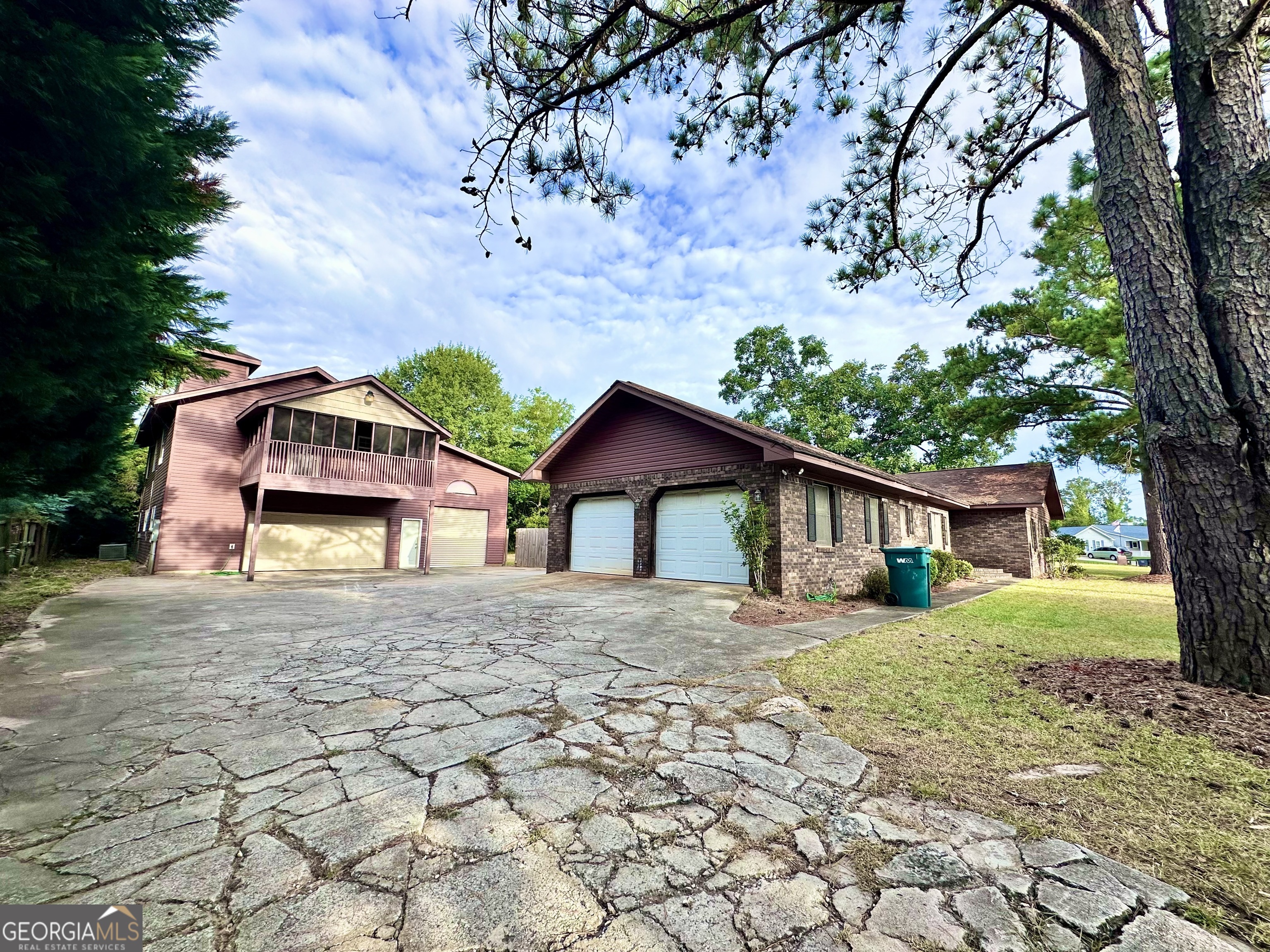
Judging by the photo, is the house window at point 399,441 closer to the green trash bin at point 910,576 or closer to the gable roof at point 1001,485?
the green trash bin at point 910,576

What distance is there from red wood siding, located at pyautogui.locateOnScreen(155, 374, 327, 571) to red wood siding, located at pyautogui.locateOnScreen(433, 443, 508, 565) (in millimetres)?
5469

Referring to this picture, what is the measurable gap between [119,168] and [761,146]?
18.3 feet

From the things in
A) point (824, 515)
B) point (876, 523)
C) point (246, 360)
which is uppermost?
point (246, 360)

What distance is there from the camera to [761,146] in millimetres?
5430

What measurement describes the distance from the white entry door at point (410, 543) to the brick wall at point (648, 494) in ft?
20.0

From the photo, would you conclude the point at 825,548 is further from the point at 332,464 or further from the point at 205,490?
the point at 205,490

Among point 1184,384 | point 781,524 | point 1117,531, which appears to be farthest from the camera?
point 1117,531

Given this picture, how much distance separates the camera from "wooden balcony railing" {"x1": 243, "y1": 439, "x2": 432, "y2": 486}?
13.6m

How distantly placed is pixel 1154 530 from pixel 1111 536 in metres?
53.1

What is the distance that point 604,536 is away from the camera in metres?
13.2

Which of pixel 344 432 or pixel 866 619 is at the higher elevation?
pixel 344 432

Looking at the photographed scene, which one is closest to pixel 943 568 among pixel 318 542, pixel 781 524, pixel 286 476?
pixel 781 524

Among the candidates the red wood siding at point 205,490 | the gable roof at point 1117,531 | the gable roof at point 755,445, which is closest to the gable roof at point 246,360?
the red wood siding at point 205,490

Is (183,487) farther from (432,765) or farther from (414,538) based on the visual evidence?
(432,765)
